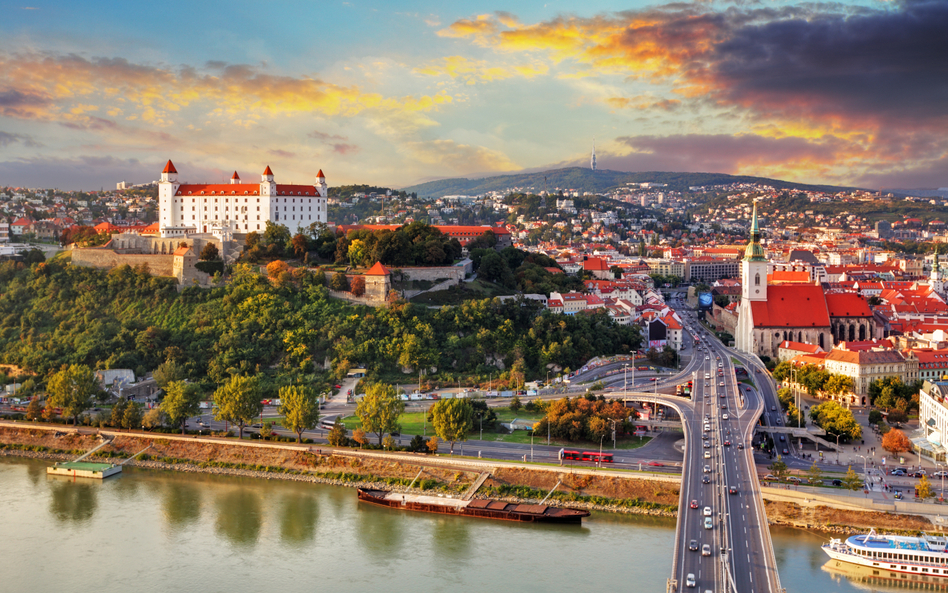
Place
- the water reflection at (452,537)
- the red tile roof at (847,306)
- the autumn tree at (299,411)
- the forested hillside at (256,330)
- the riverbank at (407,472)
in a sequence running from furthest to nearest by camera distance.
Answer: the red tile roof at (847,306) < the forested hillside at (256,330) < the autumn tree at (299,411) < the riverbank at (407,472) < the water reflection at (452,537)

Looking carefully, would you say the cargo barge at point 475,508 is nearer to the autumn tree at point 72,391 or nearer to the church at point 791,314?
the autumn tree at point 72,391

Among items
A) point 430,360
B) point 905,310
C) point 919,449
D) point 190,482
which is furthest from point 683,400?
point 905,310

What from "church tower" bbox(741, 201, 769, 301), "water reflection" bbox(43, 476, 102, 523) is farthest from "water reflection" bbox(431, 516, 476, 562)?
"church tower" bbox(741, 201, 769, 301)

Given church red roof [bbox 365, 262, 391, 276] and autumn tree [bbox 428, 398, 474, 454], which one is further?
church red roof [bbox 365, 262, 391, 276]

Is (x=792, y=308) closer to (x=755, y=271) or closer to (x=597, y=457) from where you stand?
(x=755, y=271)

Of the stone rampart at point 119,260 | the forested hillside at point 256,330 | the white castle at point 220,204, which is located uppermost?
the white castle at point 220,204

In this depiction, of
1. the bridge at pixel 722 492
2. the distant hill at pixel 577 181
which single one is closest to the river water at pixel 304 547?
the bridge at pixel 722 492

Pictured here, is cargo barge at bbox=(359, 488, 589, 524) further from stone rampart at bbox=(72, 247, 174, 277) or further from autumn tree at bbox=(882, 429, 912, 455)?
stone rampart at bbox=(72, 247, 174, 277)
